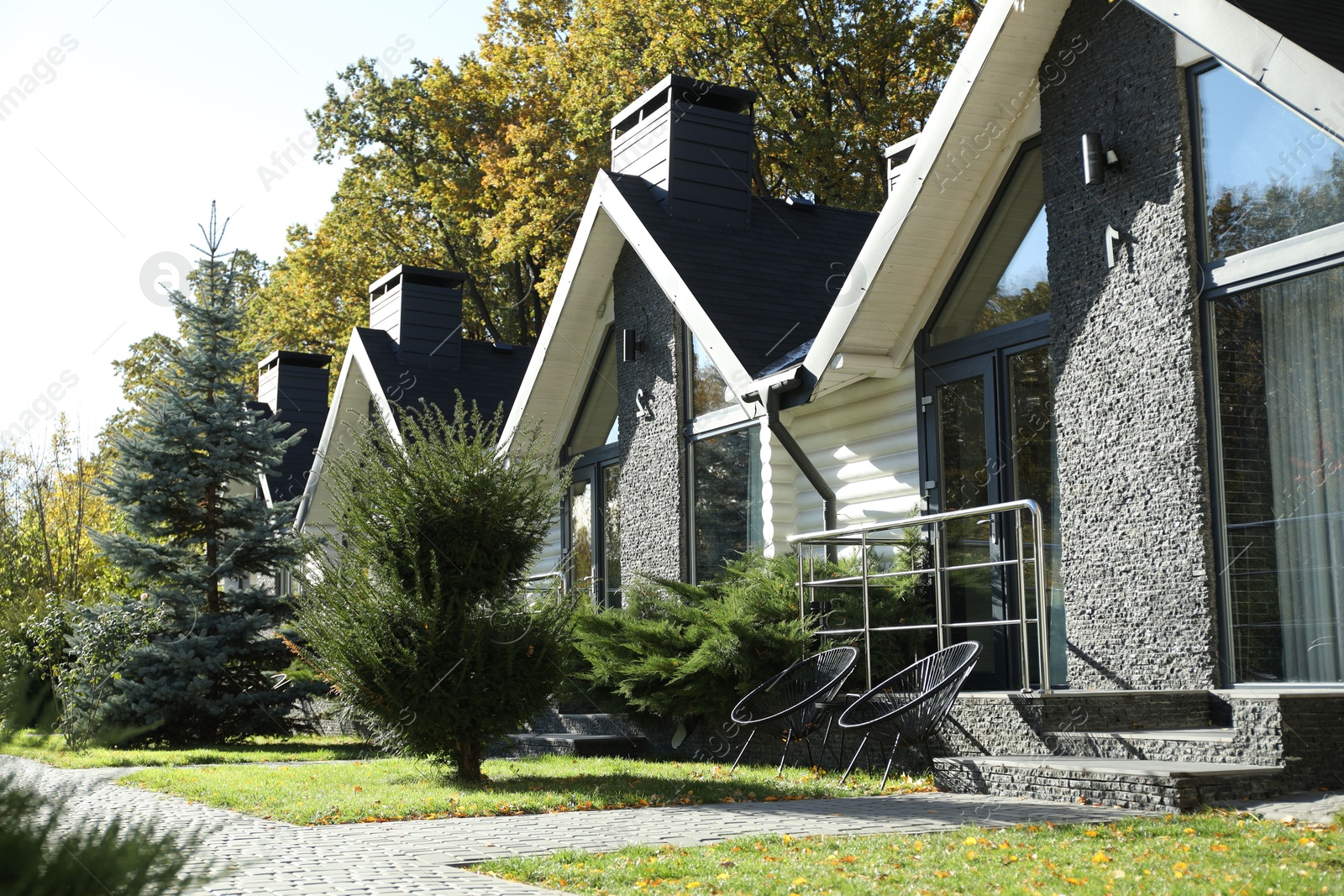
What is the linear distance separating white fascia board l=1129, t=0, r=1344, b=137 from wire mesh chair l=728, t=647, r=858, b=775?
491cm

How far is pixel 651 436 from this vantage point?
14977 mm

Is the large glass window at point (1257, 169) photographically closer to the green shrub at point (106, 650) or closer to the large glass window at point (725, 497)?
the large glass window at point (725, 497)

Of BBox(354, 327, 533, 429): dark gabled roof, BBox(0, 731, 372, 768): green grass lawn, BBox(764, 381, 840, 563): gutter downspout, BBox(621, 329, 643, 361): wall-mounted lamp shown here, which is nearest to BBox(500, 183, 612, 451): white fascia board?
BBox(621, 329, 643, 361): wall-mounted lamp

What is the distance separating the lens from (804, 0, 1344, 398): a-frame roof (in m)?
8.16

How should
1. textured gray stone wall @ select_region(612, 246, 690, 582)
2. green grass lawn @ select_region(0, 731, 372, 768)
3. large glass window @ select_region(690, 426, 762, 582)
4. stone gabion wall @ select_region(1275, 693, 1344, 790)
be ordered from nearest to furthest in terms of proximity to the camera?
stone gabion wall @ select_region(1275, 693, 1344, 790) < green grass lawn @ select_region(0, 731, 372, 768) < large glass window @ select_region(690, 426, 762, 582) < textured gray stone wall @ select_region(612, 246, 690, 582)

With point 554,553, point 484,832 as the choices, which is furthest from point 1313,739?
point 554,553

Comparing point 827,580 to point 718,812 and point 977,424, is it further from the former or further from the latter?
point 718,812

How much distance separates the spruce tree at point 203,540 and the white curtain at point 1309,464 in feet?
38.0

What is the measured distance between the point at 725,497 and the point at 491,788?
5.38 meters

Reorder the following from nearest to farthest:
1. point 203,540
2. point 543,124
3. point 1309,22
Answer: point 1309,22, point 203,540, point 543,124

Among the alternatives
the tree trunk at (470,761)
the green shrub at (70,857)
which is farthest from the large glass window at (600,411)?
the green shrub at (70,857)

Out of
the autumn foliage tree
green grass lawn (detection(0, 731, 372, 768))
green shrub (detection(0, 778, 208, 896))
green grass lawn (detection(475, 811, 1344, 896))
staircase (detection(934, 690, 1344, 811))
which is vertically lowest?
green grass lawn (detection(0, 731, 372, 768))

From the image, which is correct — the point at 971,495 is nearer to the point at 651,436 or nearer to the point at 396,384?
the point at 651,436

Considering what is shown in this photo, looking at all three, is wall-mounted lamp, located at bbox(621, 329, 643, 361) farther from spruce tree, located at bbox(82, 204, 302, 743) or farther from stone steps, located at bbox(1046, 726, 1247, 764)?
stone steps, located at bbox(1046, 726, 1247, 764)
